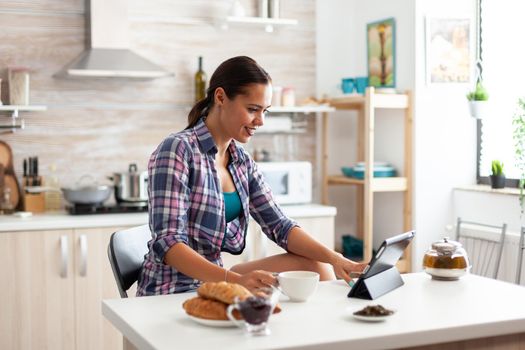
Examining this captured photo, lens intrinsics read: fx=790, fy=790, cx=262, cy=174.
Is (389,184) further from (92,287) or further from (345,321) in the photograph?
(345,321)

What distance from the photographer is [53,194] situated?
14.7 ft

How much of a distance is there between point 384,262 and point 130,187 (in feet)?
7.71

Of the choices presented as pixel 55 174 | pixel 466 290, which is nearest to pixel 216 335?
pixel 466 290

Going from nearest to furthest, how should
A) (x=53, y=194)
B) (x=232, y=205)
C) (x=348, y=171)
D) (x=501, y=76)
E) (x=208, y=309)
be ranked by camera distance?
(x=208, y=309)
(x=232, y=205)
(x=53, y=194)
(x=501, y=76)
(x=348, y=171)

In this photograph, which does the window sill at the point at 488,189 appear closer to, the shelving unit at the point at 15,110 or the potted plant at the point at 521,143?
the potted plant at the point at 521,143

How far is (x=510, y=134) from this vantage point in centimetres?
455

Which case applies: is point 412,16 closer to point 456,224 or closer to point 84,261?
point 456,224

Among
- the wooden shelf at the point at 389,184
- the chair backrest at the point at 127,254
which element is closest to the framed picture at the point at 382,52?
the wooden shelf at the point at 389,184

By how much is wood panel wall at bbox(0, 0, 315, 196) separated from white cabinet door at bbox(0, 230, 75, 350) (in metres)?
0.68

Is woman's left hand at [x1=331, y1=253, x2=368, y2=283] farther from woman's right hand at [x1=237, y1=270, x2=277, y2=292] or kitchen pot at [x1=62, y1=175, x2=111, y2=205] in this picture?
kitchen pot at [x1=62, y1=175, x2=111, y2=205]

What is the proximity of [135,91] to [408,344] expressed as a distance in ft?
10.6

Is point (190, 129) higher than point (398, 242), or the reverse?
point (190, 129)

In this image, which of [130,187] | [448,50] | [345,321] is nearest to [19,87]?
[130,187]

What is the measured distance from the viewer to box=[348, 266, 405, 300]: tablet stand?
2219 mm
